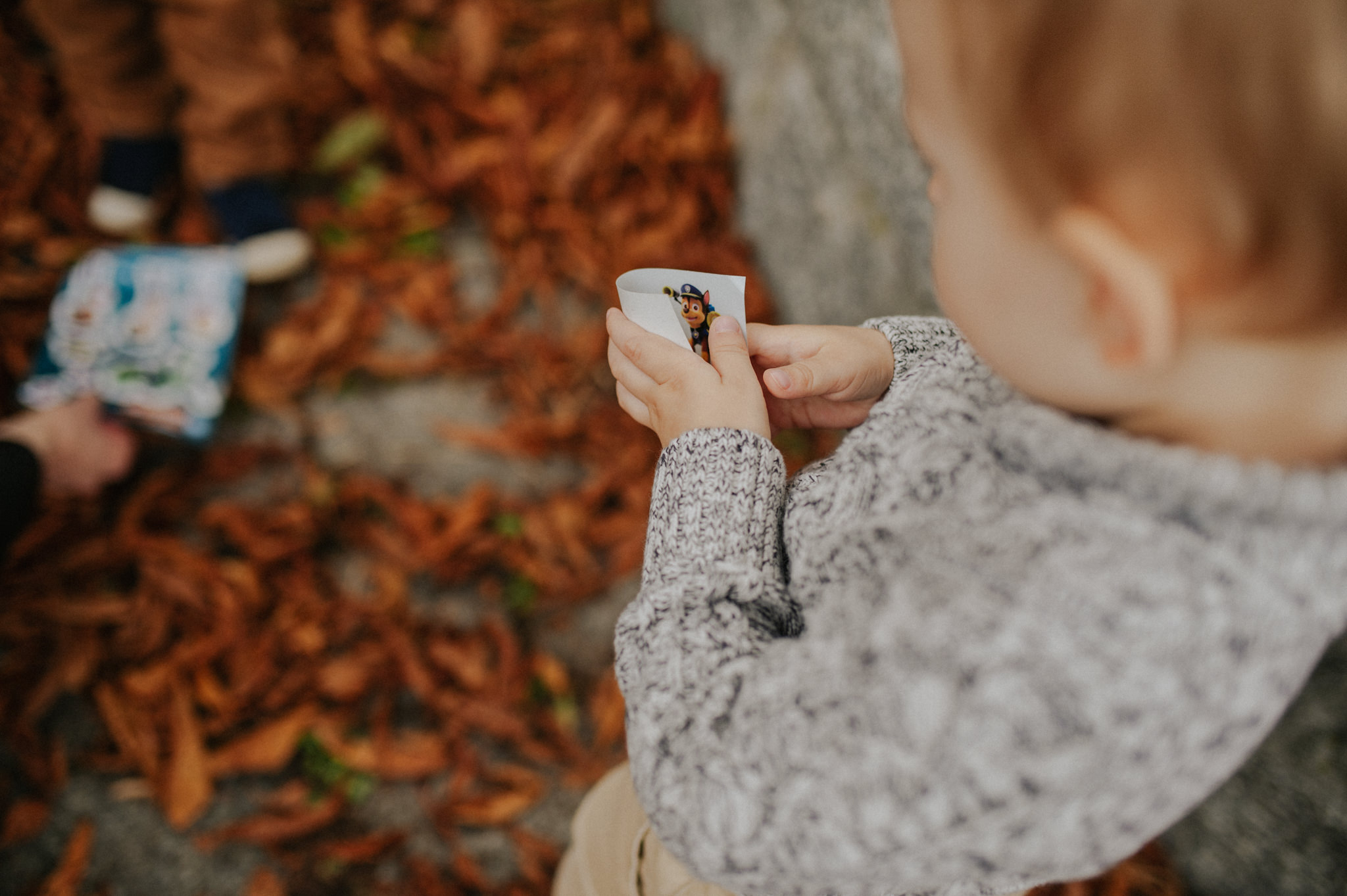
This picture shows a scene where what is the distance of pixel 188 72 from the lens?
1.93 metres

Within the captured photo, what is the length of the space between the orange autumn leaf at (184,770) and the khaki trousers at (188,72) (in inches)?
54.0

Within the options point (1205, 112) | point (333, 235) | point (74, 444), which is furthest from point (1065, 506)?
point (333, 235)

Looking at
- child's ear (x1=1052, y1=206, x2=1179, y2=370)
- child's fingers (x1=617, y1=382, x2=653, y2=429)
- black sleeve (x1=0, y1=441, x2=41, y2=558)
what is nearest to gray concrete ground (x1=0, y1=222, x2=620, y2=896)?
black sleeve (x1=0, y1=441, x2=41, y2=558)

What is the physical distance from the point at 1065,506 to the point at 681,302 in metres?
0.52

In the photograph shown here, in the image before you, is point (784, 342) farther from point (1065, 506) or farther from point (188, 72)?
point (188, 72)

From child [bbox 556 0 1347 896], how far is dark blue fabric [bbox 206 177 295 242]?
1.83 m

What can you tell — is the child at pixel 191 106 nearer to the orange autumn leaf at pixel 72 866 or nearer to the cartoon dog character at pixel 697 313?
the orange autumn leaf at pixel 72 866

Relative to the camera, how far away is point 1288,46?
0.45 meters

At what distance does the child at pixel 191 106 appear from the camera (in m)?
Result: 1.88

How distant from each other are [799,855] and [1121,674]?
300mm

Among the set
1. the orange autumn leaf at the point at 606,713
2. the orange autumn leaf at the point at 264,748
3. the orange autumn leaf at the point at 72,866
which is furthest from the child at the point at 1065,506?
the orange autumn leaf at the point at 72,866

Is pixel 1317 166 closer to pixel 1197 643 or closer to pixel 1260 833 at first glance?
pixel 1197 643

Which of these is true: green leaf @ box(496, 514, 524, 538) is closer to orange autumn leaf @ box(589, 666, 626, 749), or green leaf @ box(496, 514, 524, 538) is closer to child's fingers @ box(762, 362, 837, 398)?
orange autumn leaf @ box(589, 666, 626, 749)

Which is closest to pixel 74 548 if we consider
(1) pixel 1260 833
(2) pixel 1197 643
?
(2) pixel 1197 643
